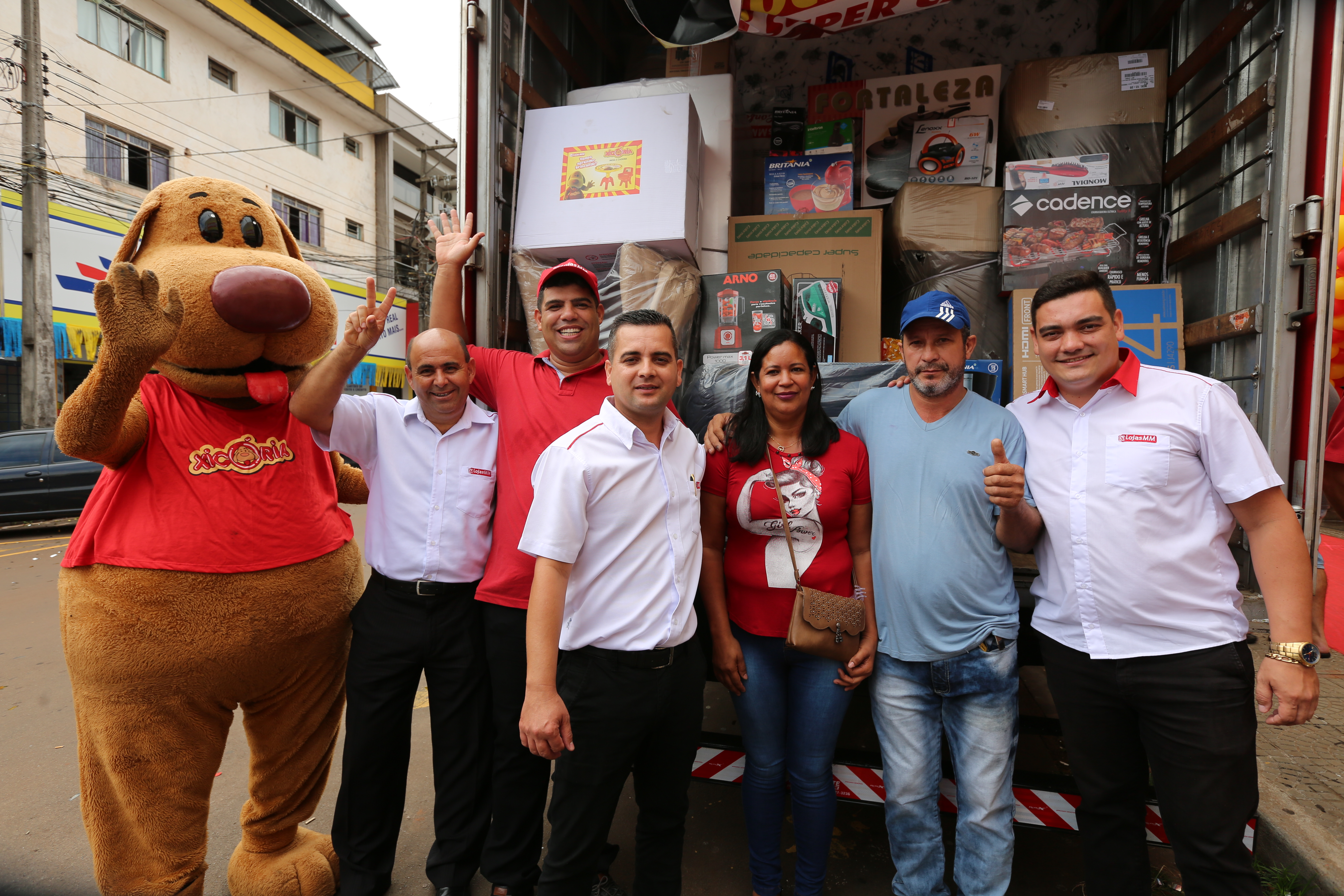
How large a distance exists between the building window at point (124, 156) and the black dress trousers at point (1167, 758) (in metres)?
16.6

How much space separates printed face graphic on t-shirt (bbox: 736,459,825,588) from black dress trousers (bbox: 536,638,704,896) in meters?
0.37

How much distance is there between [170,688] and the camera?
1.90 meters

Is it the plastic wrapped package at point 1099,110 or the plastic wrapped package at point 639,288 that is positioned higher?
the plastic wrapped package at point 1099,110

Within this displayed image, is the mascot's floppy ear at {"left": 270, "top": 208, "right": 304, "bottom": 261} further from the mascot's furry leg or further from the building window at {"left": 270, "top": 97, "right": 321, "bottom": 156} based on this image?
the building window at {"left": 270, "top": 97, "right": 321, "bottom": 156}

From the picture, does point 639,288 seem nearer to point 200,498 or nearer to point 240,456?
point 240,456

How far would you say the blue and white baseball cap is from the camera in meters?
2.02

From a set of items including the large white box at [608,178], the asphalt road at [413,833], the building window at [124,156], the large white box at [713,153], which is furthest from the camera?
the building window at [124,156]

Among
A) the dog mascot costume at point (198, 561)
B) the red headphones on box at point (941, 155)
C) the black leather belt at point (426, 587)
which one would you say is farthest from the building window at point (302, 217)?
the black leather belt at point (426, 587)

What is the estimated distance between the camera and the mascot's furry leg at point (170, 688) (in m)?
1.87

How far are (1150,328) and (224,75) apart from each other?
62.8 feet

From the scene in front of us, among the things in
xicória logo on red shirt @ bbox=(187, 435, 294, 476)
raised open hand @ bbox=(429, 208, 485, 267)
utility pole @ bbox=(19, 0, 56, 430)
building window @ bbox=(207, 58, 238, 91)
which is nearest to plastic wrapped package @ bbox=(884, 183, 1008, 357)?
raised open hand @ bbox=(429, 208, 485, 267)

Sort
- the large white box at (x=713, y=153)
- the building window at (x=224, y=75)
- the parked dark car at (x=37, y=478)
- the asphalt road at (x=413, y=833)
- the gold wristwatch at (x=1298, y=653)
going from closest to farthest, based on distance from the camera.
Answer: the gold wristwatch at (x=1298, y=653) < the asphalt road at (x=413, y=833) < the large white box at (x=713, y=153) < the parked dark car at (x=37, y=478) < the building window at (x=224, y=75)

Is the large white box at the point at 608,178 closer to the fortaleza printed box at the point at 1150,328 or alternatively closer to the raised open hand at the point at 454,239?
the raised open hand at the point at 454,239

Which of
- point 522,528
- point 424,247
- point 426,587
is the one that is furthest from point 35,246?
point 522,528
